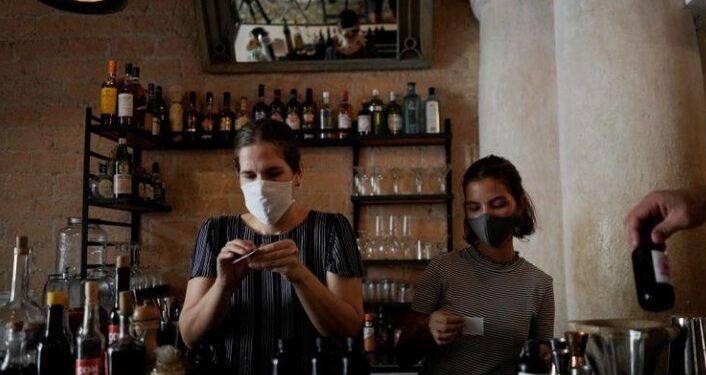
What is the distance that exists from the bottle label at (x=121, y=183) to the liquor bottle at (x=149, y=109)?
33 cm

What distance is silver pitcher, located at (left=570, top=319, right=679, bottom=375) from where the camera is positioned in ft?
4.12

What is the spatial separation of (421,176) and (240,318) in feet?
6.54

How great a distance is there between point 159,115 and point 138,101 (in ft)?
0.57

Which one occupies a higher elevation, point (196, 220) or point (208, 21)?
point (208, 21)

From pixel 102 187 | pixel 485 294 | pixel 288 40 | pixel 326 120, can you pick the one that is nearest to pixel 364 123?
pixel 326 120

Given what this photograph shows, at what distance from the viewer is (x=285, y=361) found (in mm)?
1115

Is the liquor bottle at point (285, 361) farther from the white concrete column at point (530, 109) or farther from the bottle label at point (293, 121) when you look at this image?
the bottle label at point (293, 121)

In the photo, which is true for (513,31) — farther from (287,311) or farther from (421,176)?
(287,311)

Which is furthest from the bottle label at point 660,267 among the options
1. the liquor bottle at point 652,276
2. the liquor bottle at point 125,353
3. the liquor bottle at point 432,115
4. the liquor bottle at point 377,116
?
the liquor bottle at point 377,116

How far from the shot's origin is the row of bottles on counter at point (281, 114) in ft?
10.8

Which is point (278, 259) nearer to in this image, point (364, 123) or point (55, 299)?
point (55, 299)

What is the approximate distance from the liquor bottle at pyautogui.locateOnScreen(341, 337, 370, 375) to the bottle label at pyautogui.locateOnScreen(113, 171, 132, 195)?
2225 millimetres

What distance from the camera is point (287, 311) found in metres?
1.48

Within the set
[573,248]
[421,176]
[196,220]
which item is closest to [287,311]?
[573,248]
